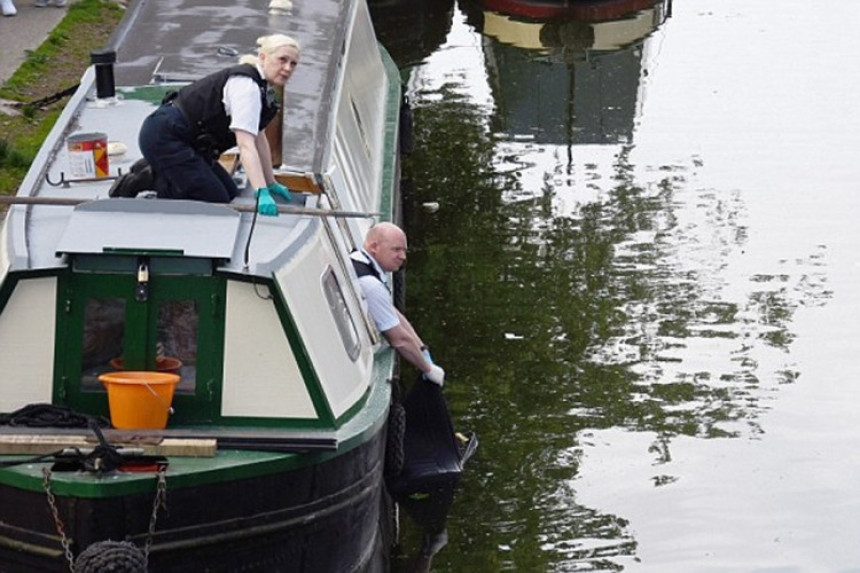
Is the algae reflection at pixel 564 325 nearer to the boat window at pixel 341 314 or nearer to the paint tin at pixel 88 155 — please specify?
the boat window at pixel 341 314

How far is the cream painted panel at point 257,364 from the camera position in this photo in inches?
396

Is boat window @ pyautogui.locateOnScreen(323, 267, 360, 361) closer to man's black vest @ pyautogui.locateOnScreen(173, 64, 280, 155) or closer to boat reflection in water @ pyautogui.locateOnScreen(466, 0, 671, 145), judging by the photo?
man's black vest @ pyautogui.locateOnScreen(173, 64, 280, 155)

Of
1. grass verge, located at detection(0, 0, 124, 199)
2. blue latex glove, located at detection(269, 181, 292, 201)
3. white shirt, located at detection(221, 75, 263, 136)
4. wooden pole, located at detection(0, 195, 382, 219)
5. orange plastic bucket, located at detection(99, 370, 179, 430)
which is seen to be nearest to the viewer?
orange plastic bucket, located at detection(99, 370, 179, 430)

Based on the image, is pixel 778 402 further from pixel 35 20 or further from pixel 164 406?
pixel 35 20

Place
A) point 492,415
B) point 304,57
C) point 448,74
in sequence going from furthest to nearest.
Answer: point 448,74 < point 304,57 < point 492,415

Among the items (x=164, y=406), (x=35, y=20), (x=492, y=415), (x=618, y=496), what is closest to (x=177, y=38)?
(x=492, y=415)

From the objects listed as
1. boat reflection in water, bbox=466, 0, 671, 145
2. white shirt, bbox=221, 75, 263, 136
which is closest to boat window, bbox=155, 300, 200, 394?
white shirt, bbox=221, 75, 263, 136

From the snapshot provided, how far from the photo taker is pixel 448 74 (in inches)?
1017

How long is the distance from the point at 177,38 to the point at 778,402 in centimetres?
553

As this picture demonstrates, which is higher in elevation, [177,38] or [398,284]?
[177,38]

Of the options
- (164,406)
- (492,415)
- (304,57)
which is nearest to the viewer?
(164,406)

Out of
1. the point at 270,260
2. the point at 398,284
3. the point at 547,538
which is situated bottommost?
the point at 547,538

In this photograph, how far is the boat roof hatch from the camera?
390 inches

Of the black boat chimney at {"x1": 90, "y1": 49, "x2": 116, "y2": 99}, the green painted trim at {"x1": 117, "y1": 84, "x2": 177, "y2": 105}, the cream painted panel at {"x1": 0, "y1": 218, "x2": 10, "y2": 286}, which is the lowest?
the cream painted panel at {"x1": 0, "y1": 218, "x2": 10, "y2": 286}
